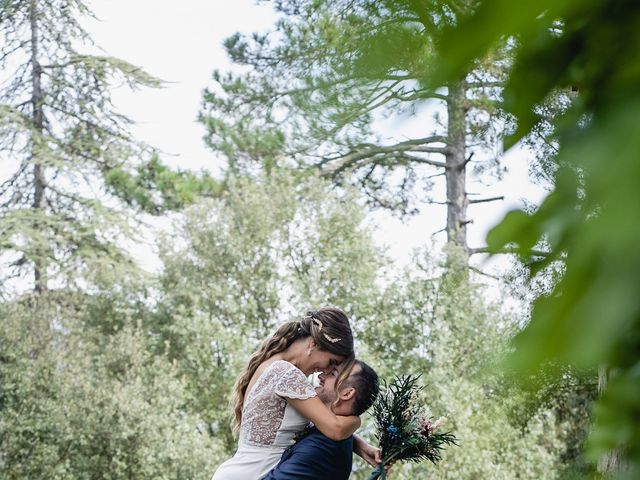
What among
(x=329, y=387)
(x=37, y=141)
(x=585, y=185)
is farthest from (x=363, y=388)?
(x=37, y=141)

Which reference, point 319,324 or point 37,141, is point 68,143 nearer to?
point 37,141

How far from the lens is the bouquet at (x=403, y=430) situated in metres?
3.82

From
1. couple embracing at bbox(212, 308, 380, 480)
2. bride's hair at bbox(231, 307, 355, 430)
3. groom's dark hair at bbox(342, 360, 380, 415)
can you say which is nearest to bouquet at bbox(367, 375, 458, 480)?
couple embracing at bbox(212, 308, 380, 480)

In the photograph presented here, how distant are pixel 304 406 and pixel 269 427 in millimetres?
230

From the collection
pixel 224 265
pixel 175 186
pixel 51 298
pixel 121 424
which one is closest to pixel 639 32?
pixel 121 424

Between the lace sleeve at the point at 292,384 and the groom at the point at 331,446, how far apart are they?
0.33 feet

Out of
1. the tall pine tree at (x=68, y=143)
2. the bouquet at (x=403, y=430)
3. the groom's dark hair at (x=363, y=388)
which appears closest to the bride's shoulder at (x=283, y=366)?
the groom's dark hair at (x=363, y=388)

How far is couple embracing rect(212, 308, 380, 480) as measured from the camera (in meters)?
3.62

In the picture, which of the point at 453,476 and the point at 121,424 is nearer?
the point at 453,476

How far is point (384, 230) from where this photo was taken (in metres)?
13.3

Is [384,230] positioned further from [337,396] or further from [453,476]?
[337,396]

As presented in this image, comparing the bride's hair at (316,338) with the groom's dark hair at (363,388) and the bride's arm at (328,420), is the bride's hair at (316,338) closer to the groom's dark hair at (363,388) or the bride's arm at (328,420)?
the groom's dark hair at (363,388)

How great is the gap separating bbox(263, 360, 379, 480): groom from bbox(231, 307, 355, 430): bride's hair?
0.17ft

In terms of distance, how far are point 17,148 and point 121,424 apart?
26.1 ft
